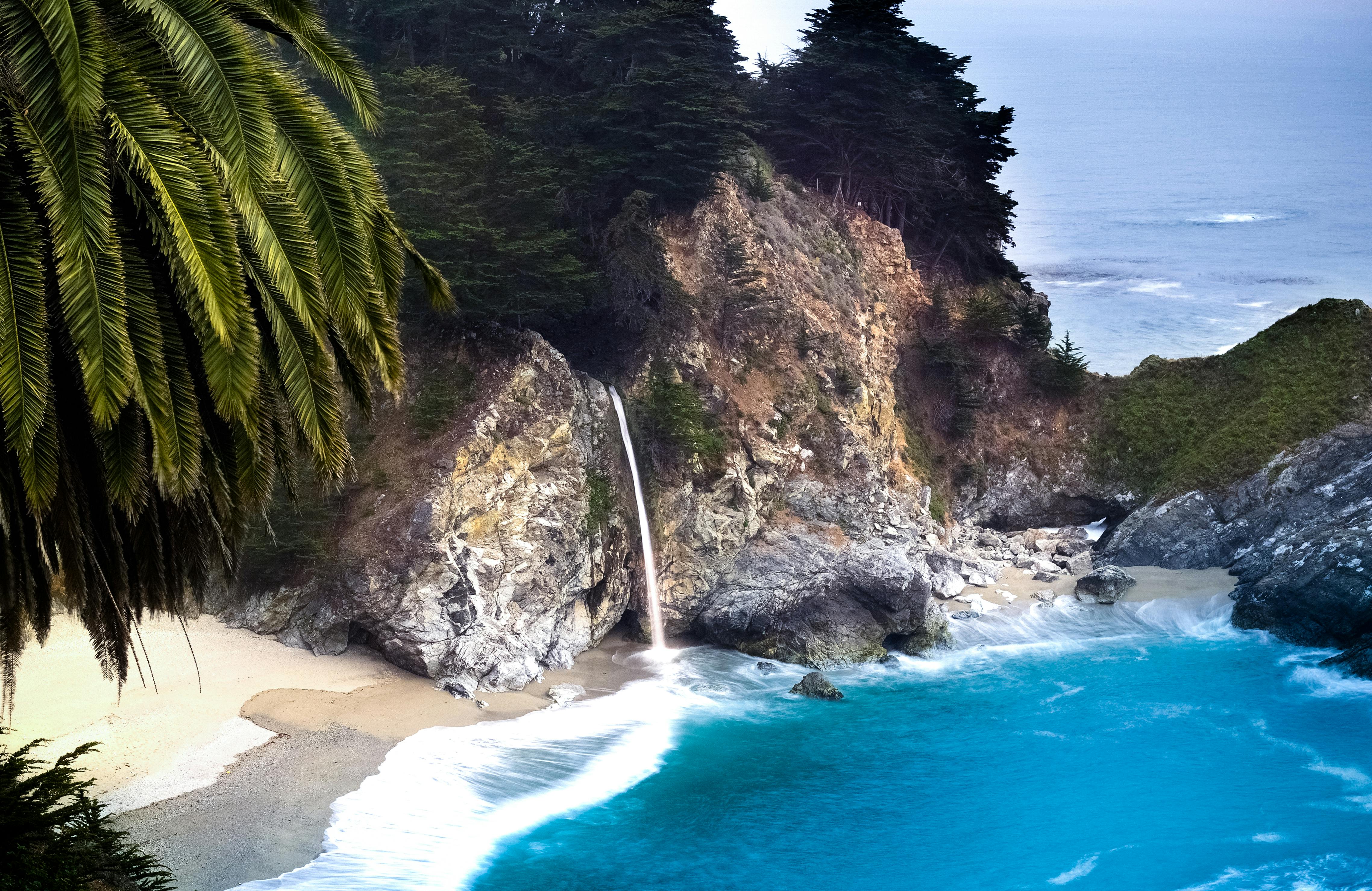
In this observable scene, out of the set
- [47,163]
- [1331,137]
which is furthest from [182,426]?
[1331,137]

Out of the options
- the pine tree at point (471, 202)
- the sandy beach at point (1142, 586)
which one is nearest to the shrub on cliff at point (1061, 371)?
the sandy beach at point (1142, 586)

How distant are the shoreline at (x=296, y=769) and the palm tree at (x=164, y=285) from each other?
12.7 metres

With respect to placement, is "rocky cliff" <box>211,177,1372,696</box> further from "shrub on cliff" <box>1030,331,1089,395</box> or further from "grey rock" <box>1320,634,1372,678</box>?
"grey rock" <box>1320,634,1372,678</box>

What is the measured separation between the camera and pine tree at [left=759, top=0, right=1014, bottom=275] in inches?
1966

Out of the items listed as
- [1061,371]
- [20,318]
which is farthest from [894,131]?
[20,318]

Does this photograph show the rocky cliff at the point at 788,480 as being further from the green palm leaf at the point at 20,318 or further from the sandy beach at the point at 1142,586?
the green palm leaf at the point at 20,318

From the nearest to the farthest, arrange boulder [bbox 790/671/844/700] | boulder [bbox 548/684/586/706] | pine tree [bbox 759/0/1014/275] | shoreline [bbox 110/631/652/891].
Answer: shoreline [bbox 110/631/652/891] → boulder [bbox 548/684/586/706] → boulder [bbox 790/671/844/700] → pine tree [bbox 759/0/1014/275]

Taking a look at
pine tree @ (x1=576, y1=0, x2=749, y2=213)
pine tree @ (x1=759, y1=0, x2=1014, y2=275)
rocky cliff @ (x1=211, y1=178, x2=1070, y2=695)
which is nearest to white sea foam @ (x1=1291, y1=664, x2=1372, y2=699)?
rocky cliff @ (x1=211, y1=178, x2=1070, y2=695)

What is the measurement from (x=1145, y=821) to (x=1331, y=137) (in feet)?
502

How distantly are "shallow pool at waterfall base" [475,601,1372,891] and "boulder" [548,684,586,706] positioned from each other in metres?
3.30

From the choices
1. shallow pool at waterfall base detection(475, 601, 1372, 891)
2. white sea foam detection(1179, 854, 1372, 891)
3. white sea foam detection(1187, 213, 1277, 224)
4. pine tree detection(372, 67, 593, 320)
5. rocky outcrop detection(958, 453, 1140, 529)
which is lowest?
white sea foam detection(1179, 854, 1372, 891)

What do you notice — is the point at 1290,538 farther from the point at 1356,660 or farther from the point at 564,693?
the point at 564,693

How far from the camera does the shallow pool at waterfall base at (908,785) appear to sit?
91.4 ft

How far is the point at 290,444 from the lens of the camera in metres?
14.8
